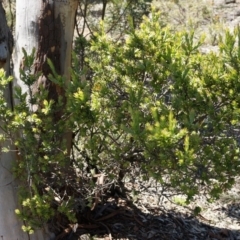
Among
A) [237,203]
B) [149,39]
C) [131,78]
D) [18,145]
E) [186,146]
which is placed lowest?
[237,203]

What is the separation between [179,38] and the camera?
11.2ft

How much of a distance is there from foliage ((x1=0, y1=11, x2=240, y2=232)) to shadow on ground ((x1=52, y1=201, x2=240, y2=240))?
0.60 m

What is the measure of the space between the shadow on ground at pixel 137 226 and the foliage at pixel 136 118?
1.97 feet

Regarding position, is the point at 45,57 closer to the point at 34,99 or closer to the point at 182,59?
the point at 34,99

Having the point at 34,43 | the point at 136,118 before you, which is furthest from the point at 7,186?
the point at 136,118

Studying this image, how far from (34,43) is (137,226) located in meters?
1.94

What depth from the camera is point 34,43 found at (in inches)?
146

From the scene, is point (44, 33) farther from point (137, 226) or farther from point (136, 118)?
point (137, 226)

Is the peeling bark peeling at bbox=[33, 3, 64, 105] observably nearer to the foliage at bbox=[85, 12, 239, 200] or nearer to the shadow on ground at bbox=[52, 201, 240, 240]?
the foliage at bbox=[85, 12, 239, 200]

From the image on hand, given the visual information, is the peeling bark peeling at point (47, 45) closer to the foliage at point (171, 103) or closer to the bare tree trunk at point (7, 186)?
the bare tree trunk at point (7, 186)

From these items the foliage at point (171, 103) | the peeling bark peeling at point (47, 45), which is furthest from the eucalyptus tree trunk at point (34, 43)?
the foliage at point (171, 103)

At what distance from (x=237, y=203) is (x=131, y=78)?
2.64 m

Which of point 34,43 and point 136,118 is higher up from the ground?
point 34,43

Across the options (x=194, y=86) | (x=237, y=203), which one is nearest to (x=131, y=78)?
(x=194, y=86)
